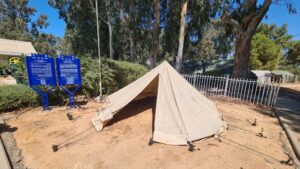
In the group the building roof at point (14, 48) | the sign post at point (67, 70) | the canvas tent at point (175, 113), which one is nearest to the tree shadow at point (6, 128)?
the sign post at point (67, 70)

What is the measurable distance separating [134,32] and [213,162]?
1585 cm

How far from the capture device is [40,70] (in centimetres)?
519

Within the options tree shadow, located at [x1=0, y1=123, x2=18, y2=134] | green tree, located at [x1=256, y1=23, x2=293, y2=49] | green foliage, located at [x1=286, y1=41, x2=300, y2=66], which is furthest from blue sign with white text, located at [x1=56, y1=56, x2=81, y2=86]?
green foliage, located at [x1=286, y1=41, x2=300, y2=66]

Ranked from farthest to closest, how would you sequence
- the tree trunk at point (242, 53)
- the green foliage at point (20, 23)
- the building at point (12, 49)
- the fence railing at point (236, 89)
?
the green foliage at point (20, 23), the building at point (12, 49), the tree trunk at point (242, 53), the fence railing at point (236, 89)

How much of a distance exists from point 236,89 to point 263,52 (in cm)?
1726

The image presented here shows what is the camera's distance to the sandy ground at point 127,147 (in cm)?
299

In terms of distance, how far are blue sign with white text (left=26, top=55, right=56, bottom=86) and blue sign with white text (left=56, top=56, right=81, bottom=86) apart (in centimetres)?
19

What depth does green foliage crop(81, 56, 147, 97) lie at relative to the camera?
7.01 metres

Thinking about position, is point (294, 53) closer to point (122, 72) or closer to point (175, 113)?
point (122, 72)

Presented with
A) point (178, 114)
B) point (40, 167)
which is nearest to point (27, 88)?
point (40, 167)

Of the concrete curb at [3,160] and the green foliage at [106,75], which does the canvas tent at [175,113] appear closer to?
the concrete curb at [3,160]

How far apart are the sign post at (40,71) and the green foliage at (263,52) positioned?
25001mm

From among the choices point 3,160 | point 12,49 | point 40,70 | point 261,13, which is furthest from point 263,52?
point 12,49

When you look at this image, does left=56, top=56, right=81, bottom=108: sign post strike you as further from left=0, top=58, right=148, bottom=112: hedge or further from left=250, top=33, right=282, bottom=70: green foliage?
left=250, top=33, right=282, bottom=70: green foliage
